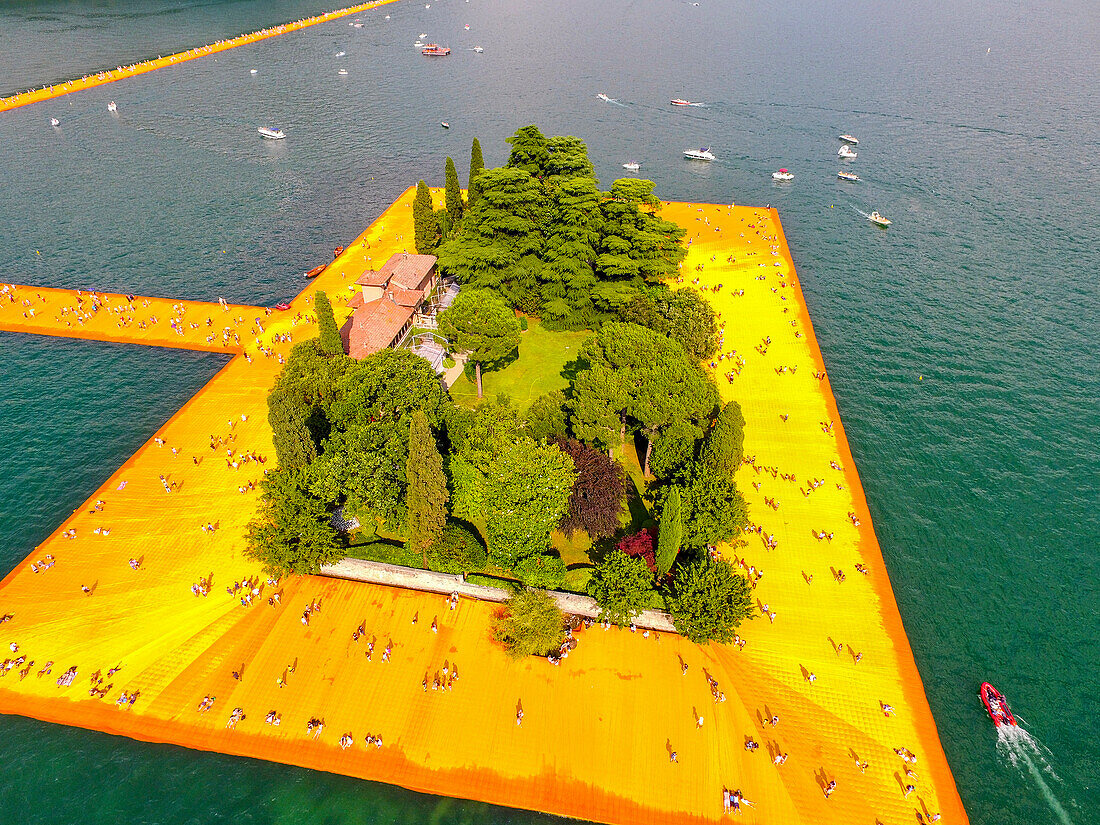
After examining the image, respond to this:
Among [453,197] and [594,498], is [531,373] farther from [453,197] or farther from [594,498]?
[453,197]

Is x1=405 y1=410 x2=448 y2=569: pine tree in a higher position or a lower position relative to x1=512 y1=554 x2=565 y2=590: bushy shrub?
higher

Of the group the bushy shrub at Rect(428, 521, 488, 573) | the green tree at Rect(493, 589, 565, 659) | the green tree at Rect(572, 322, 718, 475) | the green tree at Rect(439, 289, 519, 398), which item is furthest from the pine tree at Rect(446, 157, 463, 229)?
the green tree at Rect(493, 589, 565, 659)

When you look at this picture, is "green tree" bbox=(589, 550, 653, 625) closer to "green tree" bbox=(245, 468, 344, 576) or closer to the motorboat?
"green tree" bbox=(245, 468, 344, 576)

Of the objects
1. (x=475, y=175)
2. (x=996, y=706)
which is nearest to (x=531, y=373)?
(x=475, y=175)

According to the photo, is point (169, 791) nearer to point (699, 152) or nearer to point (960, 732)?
point (960, 732)

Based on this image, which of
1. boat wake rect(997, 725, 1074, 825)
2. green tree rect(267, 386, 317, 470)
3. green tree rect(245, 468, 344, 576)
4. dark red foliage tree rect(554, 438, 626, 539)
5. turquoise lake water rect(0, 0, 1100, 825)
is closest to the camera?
boat wake rect(997, 725, 1074, 825)

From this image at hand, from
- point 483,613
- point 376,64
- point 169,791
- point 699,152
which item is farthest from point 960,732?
point 376,64

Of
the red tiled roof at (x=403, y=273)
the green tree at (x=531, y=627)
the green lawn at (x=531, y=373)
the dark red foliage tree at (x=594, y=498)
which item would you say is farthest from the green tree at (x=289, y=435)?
the red tiled roof at (x=403, y=273)
